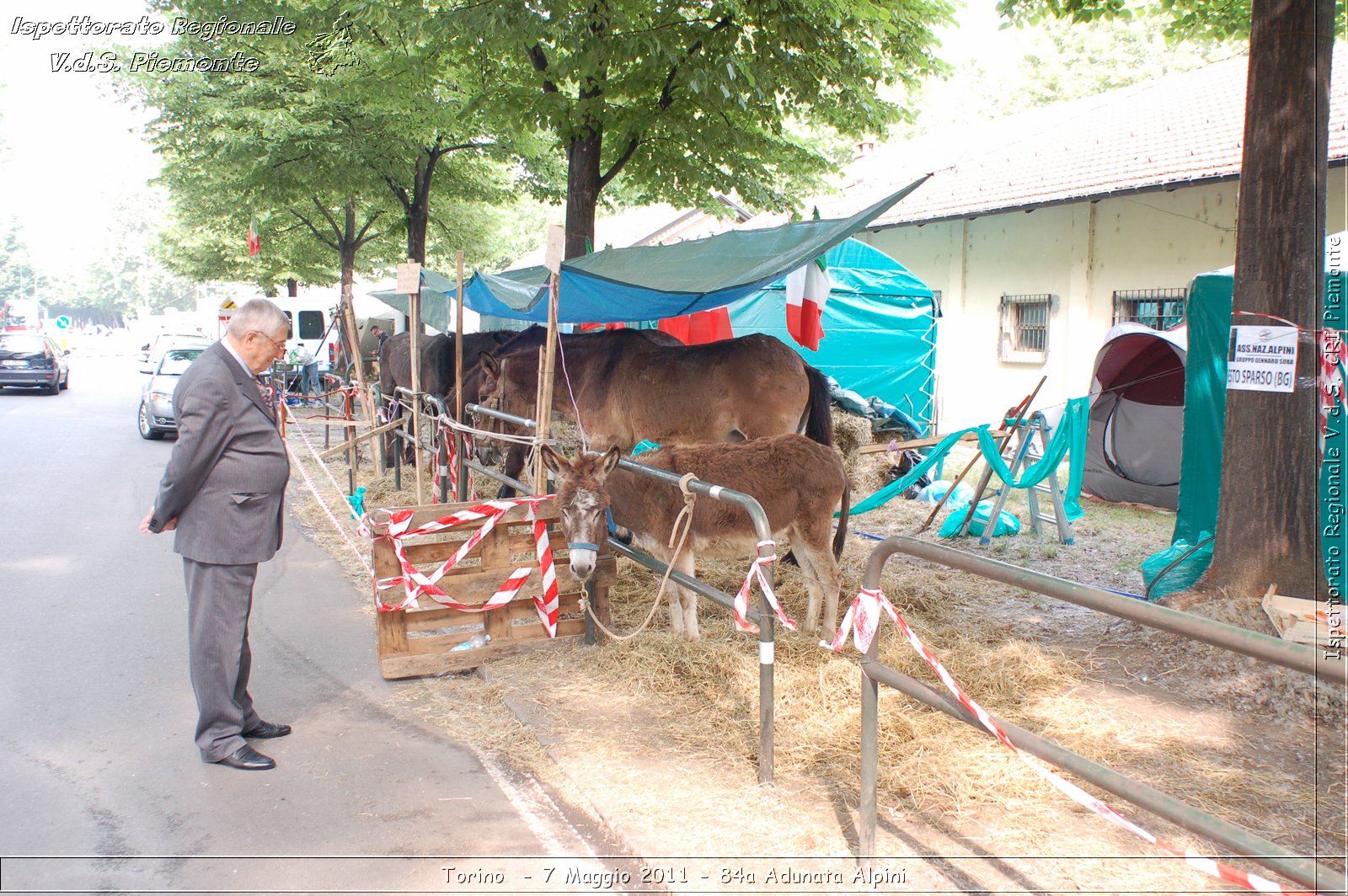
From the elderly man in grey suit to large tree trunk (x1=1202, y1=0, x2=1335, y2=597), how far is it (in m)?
5.55

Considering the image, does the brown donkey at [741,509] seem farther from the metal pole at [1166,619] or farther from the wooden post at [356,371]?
the wooden post at [356,371]

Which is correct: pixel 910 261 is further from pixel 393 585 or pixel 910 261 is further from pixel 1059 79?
pixel 1059 79

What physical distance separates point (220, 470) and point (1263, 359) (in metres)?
5.80

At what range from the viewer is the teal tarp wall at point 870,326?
14.2m

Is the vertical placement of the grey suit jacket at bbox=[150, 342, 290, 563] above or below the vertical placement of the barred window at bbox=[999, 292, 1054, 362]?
below

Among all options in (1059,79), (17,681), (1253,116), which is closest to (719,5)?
(1253,116)

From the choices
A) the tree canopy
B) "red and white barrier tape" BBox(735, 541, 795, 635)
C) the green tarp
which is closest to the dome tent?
the green tarp

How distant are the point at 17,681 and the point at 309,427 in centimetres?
1590

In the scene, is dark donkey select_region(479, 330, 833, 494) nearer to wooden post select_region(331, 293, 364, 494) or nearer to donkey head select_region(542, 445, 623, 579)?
wooden post select_region(331, 293, 364, 494)

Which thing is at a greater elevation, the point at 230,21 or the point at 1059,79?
the point at 1059,79

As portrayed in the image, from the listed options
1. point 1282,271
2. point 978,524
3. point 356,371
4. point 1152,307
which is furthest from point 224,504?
point 1152,307

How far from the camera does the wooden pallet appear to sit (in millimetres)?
5309

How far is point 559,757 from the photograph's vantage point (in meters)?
4.27

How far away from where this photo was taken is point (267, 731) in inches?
181
